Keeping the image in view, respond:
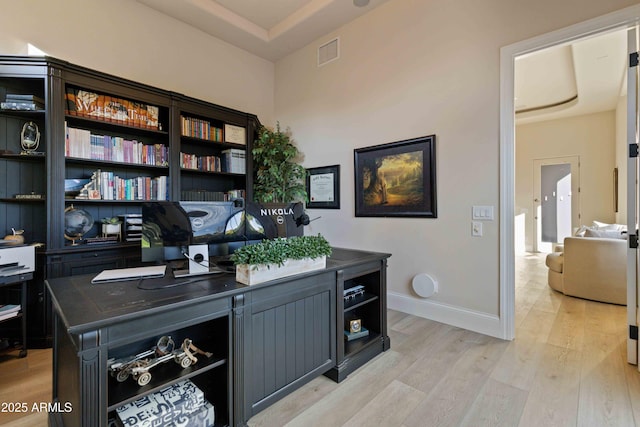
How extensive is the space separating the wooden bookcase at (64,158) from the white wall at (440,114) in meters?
2.10

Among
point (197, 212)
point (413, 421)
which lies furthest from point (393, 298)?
point (197, 212)

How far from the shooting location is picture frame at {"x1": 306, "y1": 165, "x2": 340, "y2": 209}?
3.91 metres

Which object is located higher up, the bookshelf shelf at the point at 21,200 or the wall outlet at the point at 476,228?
the bookshelf shelf at the point at 21,200

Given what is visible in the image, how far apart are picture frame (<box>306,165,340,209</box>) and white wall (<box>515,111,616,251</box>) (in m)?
5.93

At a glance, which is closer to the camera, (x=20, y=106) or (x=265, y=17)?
(x=20, y=106)

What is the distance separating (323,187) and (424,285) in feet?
6.07

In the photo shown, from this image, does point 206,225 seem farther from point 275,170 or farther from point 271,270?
point 275,170

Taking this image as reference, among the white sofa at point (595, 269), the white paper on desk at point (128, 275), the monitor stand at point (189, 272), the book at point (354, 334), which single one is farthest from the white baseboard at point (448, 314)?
the white paper on desk at point (128, 275)

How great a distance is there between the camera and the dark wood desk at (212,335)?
1.10 meters

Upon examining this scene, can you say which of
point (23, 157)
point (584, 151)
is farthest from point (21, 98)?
point (584, 151)

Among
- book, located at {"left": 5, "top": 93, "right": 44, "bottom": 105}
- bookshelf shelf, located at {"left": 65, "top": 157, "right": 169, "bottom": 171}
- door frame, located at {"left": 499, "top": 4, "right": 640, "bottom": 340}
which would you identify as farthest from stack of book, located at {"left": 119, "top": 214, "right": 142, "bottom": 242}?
door frame, located at {"left": 499, "top": 4, "right": 640, "bottom": 340}

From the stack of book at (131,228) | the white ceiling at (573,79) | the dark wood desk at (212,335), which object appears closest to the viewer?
the dark wood desk at (212,335)

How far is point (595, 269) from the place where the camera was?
351cm

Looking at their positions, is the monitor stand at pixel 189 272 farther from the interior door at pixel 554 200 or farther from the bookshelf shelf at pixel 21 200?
the interior door at pixel 554 200
